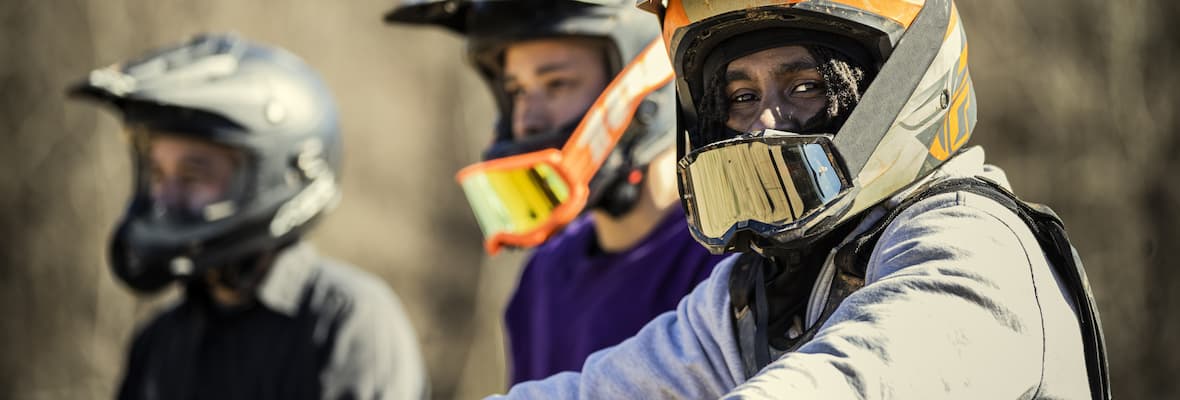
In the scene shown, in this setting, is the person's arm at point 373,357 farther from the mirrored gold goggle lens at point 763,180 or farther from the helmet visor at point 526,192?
Answer: the mirrored gold goggle lens at point 763,180

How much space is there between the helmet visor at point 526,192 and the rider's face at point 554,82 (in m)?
0.16

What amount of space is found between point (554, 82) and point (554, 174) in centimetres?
34

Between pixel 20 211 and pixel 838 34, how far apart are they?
725cm

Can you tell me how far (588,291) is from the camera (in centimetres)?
353

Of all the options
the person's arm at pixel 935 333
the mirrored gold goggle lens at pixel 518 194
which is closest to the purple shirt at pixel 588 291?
the mirrored gold goggle lens at pixel 518 194

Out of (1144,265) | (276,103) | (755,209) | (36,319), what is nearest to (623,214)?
(755,209)

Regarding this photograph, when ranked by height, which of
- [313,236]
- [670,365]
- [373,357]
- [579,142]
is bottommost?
[313,236]

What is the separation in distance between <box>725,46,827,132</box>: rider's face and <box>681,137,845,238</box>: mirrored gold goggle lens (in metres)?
0.08

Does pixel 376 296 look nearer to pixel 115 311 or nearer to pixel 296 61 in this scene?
pixel 296 61

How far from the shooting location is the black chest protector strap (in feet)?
6.14

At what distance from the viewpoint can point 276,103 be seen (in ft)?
15.5

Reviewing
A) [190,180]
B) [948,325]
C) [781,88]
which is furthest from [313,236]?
[948,325]

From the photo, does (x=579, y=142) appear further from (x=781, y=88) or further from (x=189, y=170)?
(x=189, y=170)

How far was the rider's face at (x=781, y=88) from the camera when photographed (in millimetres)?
A: 2049
